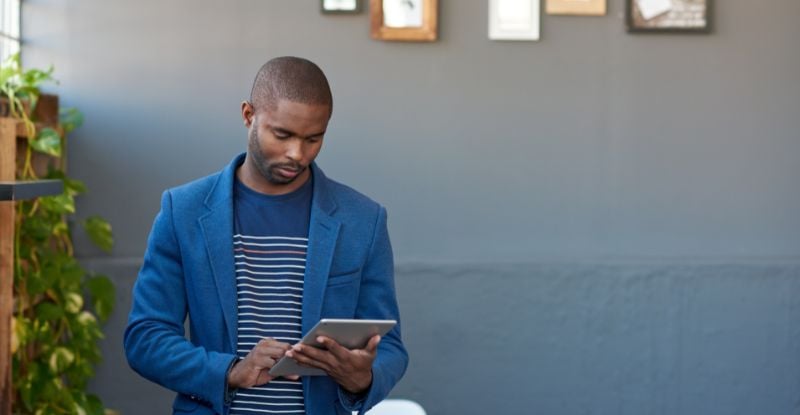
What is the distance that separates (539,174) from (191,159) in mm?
1127

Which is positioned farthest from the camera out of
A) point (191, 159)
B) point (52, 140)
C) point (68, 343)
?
point (191, 159)

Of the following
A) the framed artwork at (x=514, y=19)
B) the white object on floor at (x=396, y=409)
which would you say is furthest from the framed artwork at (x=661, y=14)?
the white object on floor at (x=396, y=409)

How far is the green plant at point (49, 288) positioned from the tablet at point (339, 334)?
153 centimetres

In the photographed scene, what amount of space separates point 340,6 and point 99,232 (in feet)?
3.38

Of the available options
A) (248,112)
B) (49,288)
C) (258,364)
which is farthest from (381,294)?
(49,288)

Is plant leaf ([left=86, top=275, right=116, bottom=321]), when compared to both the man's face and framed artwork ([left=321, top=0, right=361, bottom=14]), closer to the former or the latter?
framed artwork ([left=321, top=0, right=361, bottom=14])

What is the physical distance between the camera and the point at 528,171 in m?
4.10

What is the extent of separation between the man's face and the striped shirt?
103 mm

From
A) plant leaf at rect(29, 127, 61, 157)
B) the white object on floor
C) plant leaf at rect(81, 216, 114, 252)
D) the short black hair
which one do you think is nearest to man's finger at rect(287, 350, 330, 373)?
the short black hair

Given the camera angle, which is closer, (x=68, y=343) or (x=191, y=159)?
(x=68, y=343)

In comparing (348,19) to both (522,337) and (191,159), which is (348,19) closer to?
(191,159)

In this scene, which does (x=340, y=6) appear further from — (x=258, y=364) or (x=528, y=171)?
(x=258, y=364)

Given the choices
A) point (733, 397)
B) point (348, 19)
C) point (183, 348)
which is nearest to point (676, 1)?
point (348, 19)

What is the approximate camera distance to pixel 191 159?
13.0ft
